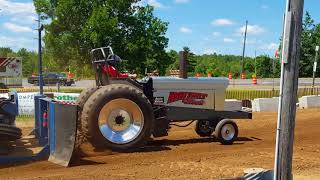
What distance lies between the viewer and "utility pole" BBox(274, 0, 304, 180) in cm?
648

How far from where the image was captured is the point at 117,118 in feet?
33.3

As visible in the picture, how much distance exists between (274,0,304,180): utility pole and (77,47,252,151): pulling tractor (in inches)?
155

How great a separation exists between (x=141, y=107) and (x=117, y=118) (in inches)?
19.7

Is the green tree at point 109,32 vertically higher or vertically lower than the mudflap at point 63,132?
higher

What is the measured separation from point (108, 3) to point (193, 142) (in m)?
22.1

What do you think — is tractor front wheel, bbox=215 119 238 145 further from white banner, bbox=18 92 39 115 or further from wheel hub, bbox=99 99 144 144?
white banner, bbox=18 92 39 115

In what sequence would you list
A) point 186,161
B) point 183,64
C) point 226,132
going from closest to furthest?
point 186,161
point 183,64
point 226,132

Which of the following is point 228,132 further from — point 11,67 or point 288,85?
point 11,67

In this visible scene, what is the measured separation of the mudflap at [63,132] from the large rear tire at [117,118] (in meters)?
1.13

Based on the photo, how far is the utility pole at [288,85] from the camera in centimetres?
648

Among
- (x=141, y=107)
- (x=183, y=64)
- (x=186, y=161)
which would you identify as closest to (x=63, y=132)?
(x=141, y=107)

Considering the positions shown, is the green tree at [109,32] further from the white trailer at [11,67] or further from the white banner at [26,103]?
the white banner at [26,103]

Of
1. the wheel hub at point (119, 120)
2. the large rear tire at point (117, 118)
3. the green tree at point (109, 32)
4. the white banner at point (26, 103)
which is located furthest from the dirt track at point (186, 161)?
the green tree at point (109, 32)

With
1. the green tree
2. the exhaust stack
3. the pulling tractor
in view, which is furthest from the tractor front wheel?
the green tree
